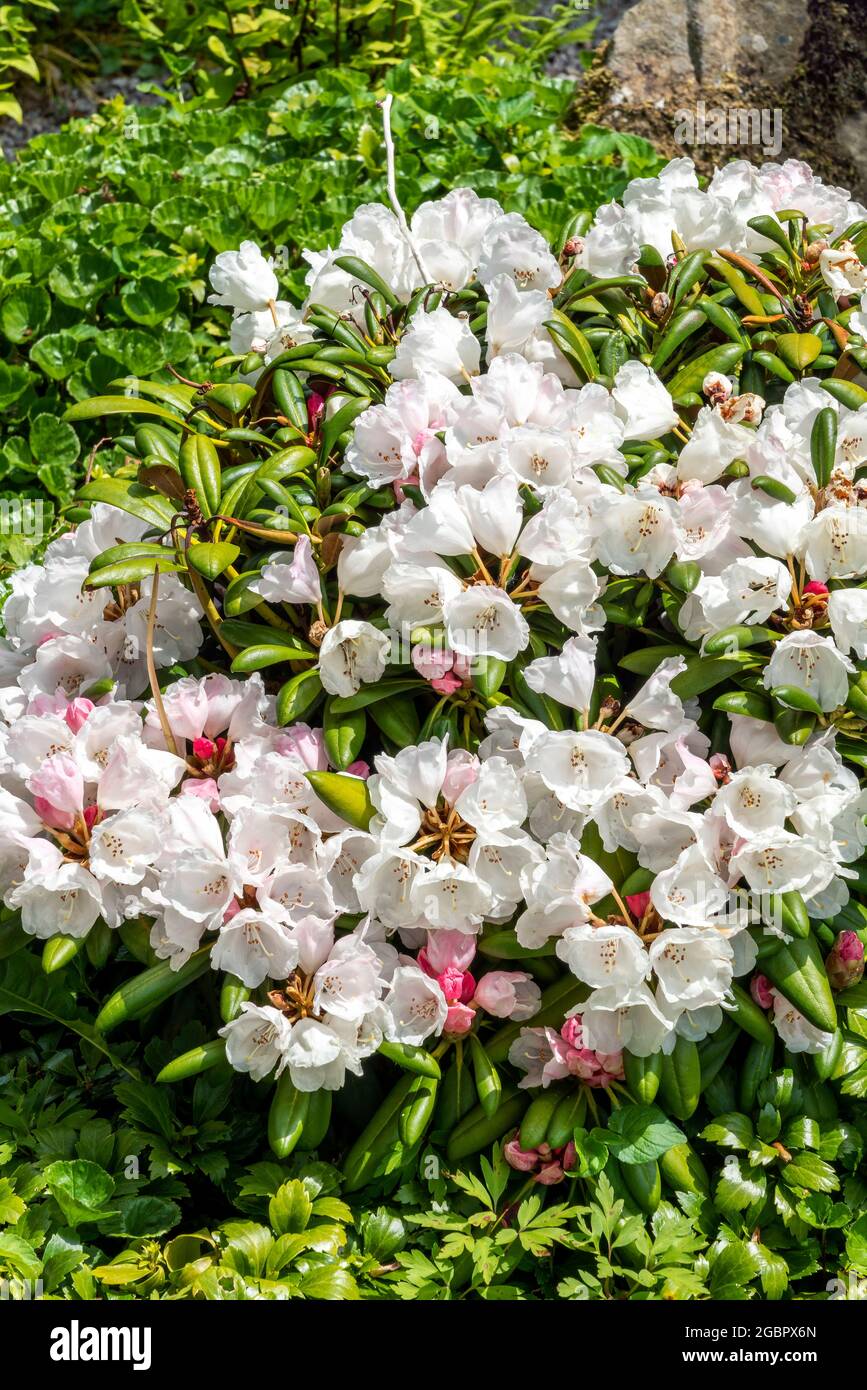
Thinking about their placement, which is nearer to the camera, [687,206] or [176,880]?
[176,880]

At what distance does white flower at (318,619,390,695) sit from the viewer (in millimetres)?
2045

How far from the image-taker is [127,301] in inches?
157

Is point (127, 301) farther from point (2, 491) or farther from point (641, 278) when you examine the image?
point (641, 278)

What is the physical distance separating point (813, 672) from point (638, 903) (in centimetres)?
42

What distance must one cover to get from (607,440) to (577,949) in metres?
0.79

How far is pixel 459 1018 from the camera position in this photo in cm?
207

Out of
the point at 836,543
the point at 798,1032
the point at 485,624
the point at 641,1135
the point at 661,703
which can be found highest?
the point at 836,543

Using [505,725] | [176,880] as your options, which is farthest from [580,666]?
[176,880]

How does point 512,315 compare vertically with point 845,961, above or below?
above

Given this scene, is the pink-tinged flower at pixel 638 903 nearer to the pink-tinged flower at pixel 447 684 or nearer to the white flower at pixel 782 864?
the white flower at pixel 782 864

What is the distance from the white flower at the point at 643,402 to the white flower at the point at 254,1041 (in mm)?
1061

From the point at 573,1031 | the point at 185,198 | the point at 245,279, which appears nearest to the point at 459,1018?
the point at 573,1031

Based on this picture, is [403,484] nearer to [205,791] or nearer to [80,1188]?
[205,791]

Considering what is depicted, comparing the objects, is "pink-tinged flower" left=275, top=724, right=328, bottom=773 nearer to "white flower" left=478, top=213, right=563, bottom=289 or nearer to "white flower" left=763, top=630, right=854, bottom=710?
"white flower" left=763, top=630, right=854, bottom=710
